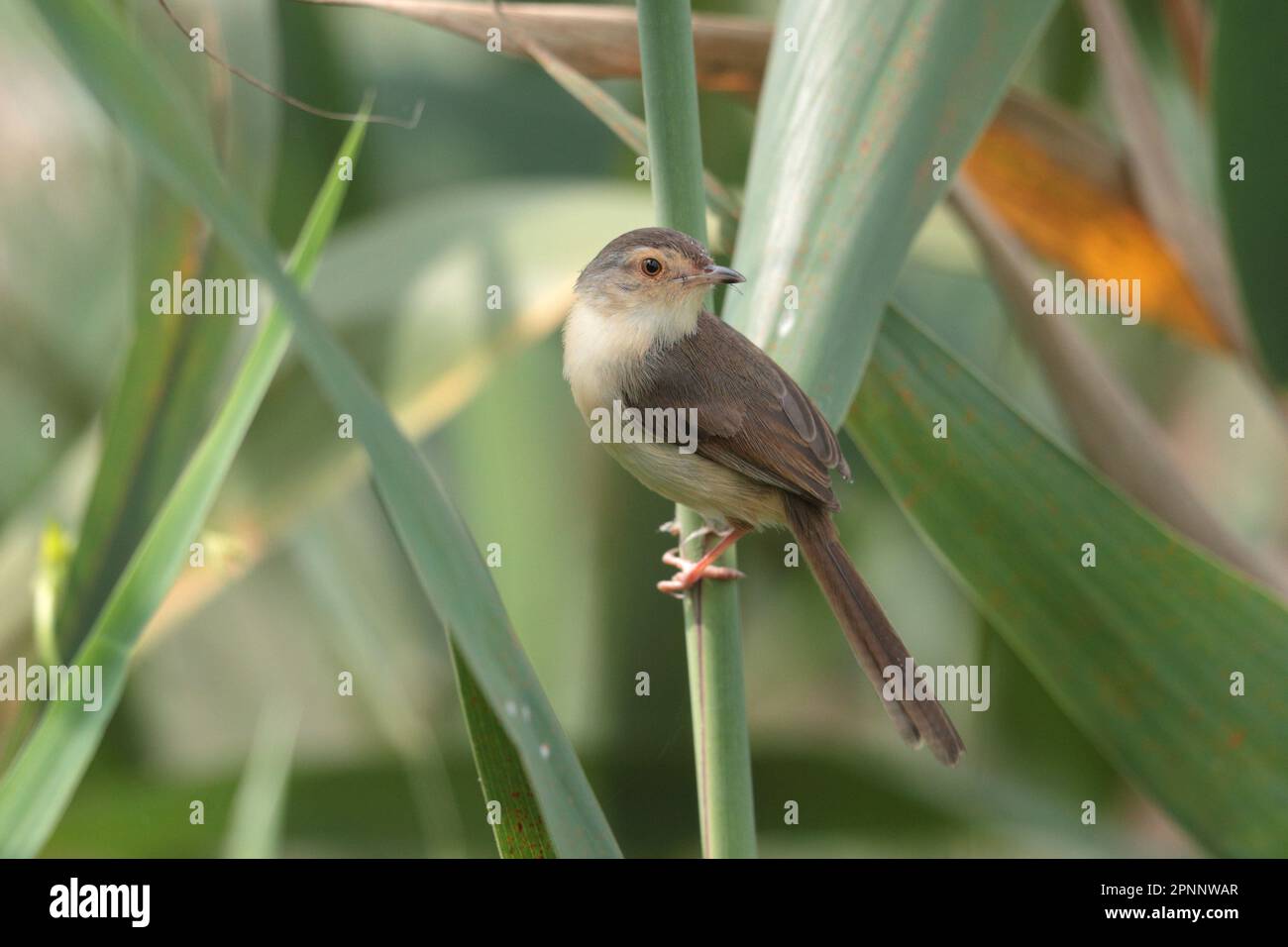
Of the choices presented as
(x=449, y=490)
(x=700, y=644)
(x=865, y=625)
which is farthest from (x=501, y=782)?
(x=449, y=490)

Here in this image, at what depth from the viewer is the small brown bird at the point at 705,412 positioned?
61.9 inches

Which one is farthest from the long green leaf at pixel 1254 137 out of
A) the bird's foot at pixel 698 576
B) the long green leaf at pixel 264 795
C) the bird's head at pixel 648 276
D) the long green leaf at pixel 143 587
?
the long green leaf at pixel 264 795

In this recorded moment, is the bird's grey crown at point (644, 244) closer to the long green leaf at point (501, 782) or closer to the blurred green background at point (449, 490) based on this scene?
the blurred green background at point (449, 490)

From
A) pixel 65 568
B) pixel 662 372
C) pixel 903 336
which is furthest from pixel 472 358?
pixel 903 336

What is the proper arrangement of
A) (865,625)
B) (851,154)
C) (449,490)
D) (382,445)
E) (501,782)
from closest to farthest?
(382,445)
(501,782)
(851,154)
(865,625)
(449,490)

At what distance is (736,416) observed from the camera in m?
1.64

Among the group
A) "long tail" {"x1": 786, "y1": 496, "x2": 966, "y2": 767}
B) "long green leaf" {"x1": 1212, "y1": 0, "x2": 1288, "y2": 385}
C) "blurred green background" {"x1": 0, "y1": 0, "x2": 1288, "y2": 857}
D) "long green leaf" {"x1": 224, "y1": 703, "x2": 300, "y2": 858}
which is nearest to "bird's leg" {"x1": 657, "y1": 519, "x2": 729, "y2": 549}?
"long tail" {"x1": 786, "y1": 496, "x2": 966, "y2": 767}

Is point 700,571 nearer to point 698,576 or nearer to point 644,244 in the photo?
point 698,576

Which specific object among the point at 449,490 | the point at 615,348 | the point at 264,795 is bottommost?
the point at 264,795

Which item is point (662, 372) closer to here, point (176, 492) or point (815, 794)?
point (176, 492)

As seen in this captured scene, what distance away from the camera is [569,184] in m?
2.39

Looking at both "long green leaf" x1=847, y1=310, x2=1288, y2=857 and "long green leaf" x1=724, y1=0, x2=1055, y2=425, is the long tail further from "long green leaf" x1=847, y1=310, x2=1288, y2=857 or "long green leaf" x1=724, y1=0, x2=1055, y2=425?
"long green leaf" x1=724, y1=0, x2=1055, y2=425

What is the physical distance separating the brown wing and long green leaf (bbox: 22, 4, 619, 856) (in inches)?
27.1

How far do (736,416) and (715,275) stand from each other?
7.3 inches
